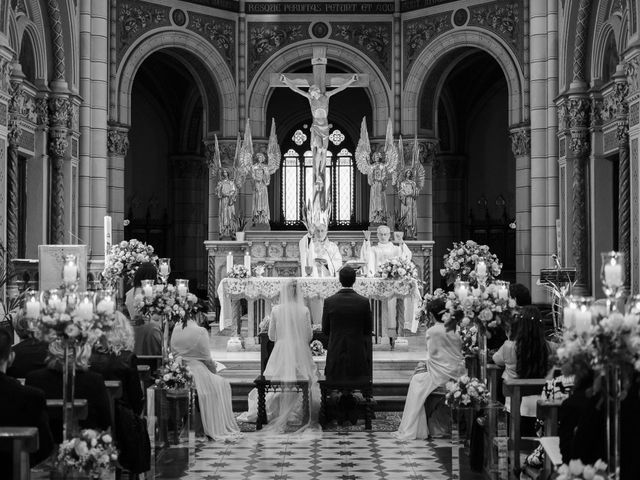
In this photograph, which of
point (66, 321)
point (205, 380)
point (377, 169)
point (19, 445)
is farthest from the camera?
point (377, 169)

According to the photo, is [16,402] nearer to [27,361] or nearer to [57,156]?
[27,361]

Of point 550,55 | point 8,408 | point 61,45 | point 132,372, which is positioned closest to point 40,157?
point 61,45

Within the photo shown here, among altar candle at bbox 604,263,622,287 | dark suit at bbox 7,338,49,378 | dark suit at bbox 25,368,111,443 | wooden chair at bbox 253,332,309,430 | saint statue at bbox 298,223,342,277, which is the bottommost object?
wooden chair at bbox 253,332,309,430

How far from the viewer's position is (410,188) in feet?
81.2

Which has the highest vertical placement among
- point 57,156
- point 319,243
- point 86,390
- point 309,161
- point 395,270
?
point 309,161

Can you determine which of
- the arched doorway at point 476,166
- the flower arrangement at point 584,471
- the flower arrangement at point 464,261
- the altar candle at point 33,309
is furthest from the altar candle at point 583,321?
the arched doorway at point 476,166

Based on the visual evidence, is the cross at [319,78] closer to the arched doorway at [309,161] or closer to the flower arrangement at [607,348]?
the arched doorway at [309,161]

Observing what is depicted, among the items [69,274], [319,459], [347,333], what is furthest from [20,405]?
[347,333]

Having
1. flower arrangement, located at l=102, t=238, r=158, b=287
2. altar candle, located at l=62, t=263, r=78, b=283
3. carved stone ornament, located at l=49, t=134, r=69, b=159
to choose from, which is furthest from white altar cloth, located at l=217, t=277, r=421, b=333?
altar candle, located at l=62, t=263, r=78, b=283

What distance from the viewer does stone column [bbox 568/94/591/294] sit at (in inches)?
786

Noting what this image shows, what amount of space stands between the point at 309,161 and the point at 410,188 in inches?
277

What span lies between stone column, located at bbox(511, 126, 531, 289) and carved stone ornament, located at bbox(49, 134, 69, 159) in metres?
9.68

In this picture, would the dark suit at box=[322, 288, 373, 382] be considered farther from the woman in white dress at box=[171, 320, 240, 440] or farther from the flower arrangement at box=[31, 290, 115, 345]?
the flower arrangement at box=[31, 290, 115, 345]

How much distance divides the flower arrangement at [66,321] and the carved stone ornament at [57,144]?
13114 mm
